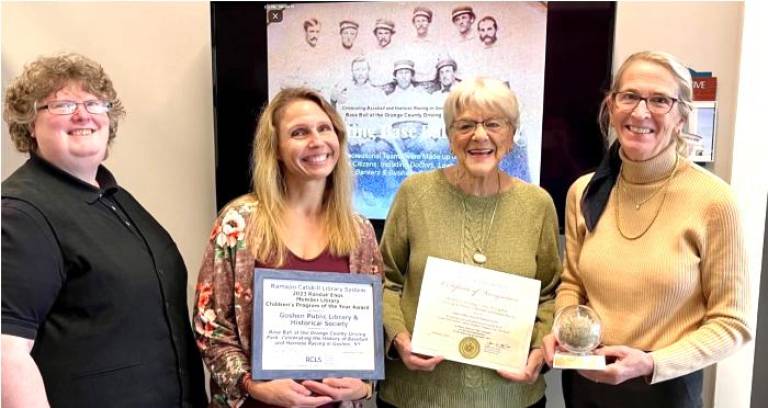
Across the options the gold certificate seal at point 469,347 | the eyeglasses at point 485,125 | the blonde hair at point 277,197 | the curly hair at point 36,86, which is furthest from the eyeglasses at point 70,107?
the gold certificate seal at point 469,347

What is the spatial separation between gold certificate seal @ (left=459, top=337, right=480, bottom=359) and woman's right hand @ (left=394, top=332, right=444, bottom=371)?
0.06 metres

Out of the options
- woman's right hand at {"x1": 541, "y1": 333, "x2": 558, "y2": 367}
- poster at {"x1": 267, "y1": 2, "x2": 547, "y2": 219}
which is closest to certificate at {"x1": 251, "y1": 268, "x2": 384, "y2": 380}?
woman's right hand at {"x1": 541, "y1": 333, "x2": 558, "y2": 367}

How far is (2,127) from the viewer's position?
96.0 inches

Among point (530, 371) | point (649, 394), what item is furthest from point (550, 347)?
point (649, 394)

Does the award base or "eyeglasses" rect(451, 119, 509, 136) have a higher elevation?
"eyeglasses" rect(451, 119, 509, 136)

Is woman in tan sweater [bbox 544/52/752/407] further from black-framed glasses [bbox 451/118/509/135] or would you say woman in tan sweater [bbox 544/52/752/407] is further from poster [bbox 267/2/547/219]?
poster [bbox 267/2/547/219]

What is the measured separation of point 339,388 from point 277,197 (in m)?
0.51

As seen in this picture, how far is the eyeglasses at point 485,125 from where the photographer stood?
157 centimetres

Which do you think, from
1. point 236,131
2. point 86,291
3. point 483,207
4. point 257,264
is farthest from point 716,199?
point 236,131

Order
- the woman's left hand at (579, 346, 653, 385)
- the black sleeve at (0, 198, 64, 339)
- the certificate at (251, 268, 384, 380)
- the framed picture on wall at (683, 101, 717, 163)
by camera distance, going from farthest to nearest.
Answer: the framed picture on wall at (683, 101, 717, 163), the certificate at (251, 268, 384, 380), the woman's left hand at (579, 346, 653, 385), the black sleeve at (0, 198, 64, 339)

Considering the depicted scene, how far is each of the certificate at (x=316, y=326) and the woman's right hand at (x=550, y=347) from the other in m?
0.42

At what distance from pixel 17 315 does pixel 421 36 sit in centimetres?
162

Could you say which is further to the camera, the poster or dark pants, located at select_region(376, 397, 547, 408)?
the poster

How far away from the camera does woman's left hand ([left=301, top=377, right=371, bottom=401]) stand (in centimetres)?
144
